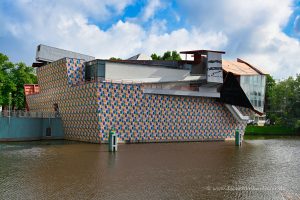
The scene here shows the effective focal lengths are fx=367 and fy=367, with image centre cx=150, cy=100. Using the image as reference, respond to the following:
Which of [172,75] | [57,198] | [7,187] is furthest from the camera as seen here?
[172,75]

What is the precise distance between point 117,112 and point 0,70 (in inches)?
807

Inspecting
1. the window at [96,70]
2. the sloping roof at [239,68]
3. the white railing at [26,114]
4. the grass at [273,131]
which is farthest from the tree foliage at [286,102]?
the white railing at [26,114]

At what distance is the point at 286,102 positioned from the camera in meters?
59.3

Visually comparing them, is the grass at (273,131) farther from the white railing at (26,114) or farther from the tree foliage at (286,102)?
the white railing at (26,114)

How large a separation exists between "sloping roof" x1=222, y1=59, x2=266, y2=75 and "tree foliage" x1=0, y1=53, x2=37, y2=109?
86.2 ft

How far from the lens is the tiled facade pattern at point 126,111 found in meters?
32.0

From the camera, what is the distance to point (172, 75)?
38.2 m

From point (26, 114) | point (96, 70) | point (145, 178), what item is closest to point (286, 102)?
point (96, 70)

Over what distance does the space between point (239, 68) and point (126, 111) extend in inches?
602

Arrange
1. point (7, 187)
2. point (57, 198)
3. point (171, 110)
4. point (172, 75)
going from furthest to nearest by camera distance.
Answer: point (172, 75), point (171, 110), point (7, 187), point (57, 198)

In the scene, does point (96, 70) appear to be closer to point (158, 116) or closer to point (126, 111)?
point (126, 111)

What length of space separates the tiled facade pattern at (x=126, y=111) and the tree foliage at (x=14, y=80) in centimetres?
682

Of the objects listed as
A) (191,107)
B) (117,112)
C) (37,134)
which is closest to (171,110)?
(191,107)

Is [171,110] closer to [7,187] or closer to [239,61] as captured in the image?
[239,61]
